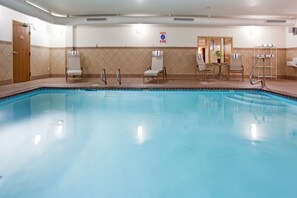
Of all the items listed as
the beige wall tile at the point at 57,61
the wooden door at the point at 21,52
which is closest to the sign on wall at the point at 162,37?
the beige wall tile at the point at 57,61

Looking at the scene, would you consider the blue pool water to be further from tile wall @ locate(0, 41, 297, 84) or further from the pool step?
tile wall @ locate(0, 41, 297, 84)

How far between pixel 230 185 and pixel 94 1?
6.68m

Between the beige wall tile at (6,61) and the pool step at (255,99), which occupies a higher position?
the beige wall tile at (6,61)

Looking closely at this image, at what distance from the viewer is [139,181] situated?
2.23m

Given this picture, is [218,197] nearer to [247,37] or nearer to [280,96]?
[280,96]

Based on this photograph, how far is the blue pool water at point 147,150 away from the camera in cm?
213

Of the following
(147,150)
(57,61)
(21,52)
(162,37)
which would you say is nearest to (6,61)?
(21,52)

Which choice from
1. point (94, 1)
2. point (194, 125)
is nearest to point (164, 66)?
point (94, 1)

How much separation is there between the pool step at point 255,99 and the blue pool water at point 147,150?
192mm

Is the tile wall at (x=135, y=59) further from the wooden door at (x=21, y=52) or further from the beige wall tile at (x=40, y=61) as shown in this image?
the wooden door at (x=21, y=52)

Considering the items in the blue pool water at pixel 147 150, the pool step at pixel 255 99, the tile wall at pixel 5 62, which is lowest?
the blue pool water at pixel 147 150

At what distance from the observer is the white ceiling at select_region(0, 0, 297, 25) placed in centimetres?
760

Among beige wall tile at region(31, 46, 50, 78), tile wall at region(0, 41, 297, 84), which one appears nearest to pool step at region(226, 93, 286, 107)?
tile wall at region(0, 41, 297, 84)

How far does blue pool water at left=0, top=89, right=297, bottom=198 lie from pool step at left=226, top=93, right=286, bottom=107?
19 centimetres
